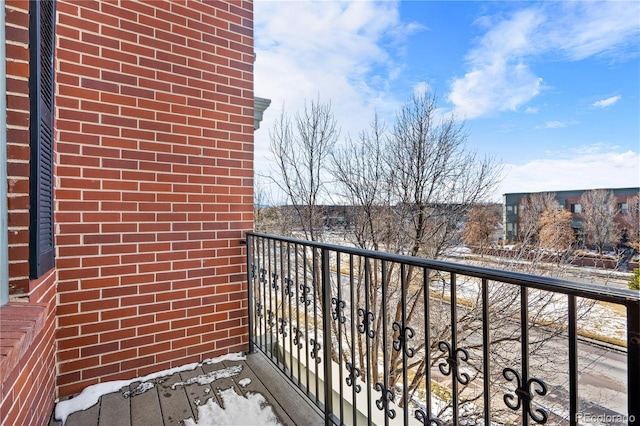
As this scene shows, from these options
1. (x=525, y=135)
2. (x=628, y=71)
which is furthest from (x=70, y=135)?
(x=628, y=71)

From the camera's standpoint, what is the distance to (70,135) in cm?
174

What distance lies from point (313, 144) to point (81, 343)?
6845 mm

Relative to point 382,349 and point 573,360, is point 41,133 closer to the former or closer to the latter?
point 382,349

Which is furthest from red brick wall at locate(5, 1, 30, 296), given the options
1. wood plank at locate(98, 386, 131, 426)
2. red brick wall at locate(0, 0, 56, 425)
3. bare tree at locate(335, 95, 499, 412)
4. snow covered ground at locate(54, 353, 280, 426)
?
bare tree at locate(335, 95, 499, 412)

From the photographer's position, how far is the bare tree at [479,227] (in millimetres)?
7078

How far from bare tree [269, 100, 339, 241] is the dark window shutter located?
6.66m

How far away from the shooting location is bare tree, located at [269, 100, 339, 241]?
25.9 ft

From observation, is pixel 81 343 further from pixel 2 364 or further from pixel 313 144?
pixel 313 144

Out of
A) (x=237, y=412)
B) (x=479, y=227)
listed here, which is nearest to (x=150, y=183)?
(x=237, y=412)

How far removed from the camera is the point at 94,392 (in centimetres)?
178

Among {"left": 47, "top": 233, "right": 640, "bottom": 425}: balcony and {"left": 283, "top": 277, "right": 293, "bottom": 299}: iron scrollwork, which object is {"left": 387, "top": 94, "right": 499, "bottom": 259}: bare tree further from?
{"left": 283, "top": 277, "right": 293, "bottom": 299}: iron scrollwork

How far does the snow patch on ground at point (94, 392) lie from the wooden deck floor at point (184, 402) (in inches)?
1.3

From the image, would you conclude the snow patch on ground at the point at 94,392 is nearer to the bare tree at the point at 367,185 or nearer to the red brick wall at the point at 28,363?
the red brick wall at the point at 28,363

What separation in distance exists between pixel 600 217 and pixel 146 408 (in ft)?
42.6
